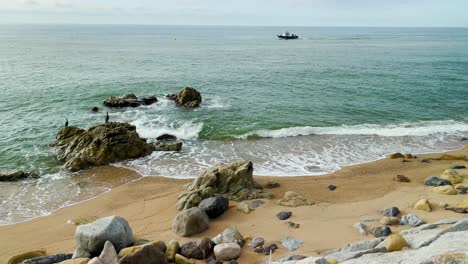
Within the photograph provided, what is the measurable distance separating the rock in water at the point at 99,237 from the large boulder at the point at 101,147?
1058cm

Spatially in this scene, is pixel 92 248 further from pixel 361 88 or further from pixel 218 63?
pixel 218 63

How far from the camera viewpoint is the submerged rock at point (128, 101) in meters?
34.8

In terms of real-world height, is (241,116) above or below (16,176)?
above

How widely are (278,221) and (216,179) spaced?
391 cm

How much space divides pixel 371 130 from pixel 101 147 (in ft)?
63.8

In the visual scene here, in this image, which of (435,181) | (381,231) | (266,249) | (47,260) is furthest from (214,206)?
(435,181)

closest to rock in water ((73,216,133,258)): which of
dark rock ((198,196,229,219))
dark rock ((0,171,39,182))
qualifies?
dark rock ((198,196,229,219))

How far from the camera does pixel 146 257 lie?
32.7ft

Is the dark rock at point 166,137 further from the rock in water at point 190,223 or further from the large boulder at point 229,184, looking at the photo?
the rock in water at point 190,223

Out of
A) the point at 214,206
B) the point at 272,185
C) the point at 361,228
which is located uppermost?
the point at 361,228

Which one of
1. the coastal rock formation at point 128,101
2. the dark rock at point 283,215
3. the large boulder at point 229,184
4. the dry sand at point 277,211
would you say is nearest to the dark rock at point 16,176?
the dry sand at point 277,211

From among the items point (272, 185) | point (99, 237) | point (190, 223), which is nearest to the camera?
point (99, 237)

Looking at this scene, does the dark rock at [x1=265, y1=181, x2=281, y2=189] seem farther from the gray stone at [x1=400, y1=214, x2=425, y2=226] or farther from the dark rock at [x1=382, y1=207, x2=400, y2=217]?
the gray stone at [x1=400, y1=214, x2=425, y2=226]

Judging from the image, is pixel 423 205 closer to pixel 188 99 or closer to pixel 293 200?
pixel 293 200
